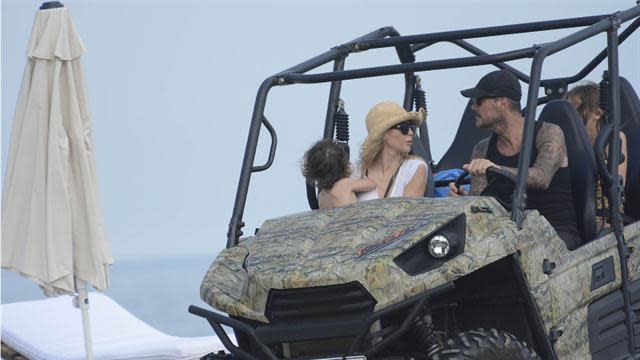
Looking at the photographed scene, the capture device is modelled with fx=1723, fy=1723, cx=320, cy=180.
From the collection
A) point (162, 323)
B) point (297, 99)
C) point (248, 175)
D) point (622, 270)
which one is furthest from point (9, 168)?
point (297, 99)

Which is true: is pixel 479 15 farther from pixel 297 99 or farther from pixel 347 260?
pixel 347 260

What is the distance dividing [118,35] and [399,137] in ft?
24.0

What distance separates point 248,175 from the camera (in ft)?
23.6

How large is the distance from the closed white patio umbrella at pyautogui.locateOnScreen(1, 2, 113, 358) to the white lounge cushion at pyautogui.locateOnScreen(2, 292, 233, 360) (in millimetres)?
668

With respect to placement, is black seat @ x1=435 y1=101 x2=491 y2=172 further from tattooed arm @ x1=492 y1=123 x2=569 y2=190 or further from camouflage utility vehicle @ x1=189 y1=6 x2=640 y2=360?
tattooed arm @ x1=492 y1=123 x2=569 y2=190

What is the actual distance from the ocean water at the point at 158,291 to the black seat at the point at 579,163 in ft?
15.9

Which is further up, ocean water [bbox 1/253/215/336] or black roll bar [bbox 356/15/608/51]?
black roll bar [bbox 356/15/608/51]

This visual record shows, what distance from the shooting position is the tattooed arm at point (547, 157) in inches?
278

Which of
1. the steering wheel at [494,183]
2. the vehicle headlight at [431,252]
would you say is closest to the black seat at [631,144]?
the steering wheel at [494,183]

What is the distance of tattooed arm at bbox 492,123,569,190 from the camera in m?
7.05

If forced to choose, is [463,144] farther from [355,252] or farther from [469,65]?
[355,252]

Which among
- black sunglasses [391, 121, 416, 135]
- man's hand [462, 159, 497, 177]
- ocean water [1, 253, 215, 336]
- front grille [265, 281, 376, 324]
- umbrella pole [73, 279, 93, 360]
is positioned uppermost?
black sunglasses [391, 121, 416, 135]

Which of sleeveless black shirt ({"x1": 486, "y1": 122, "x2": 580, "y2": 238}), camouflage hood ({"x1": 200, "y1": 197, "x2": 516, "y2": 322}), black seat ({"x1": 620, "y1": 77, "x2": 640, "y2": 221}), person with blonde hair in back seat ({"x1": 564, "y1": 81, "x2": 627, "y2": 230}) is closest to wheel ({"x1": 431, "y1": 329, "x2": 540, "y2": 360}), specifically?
camouflage hood ({"x1": 200, "y1": 197, "x2": 516, "y2": 322})

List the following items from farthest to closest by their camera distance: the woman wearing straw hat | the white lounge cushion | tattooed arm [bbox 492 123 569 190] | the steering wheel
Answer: the white lounge cushion
the woman wearing straw hat
tattooed arm [bbox 492 123 569 190]
the steering wheel
